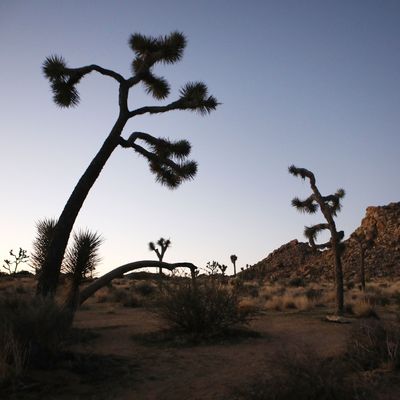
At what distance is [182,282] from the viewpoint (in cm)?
1053

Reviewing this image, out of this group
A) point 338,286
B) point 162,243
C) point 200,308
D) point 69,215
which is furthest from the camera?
point 162,243

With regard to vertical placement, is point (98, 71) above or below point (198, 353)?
above

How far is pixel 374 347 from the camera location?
6.49 m

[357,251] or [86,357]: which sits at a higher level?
[357,251]

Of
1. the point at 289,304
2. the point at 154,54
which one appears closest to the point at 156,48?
the point at 154,54

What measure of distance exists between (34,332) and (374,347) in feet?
15.4

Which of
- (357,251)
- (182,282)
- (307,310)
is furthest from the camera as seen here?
(357,251)

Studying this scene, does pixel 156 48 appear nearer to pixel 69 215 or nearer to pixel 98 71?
pixel 98 71

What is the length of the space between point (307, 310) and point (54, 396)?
44.5 ft

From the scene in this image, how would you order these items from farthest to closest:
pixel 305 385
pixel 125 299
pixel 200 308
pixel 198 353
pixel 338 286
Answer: pixel 125 299, pixel 338 286, pixel 200 308, pixel 198 353, pixel 305 385

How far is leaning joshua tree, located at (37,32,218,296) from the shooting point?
1038 cm

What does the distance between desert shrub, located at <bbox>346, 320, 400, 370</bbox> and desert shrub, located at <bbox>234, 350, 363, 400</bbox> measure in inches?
54.5

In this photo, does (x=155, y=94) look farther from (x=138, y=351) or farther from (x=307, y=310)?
(x=307, y=310)

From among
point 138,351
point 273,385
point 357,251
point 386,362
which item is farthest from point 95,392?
point 357,251
